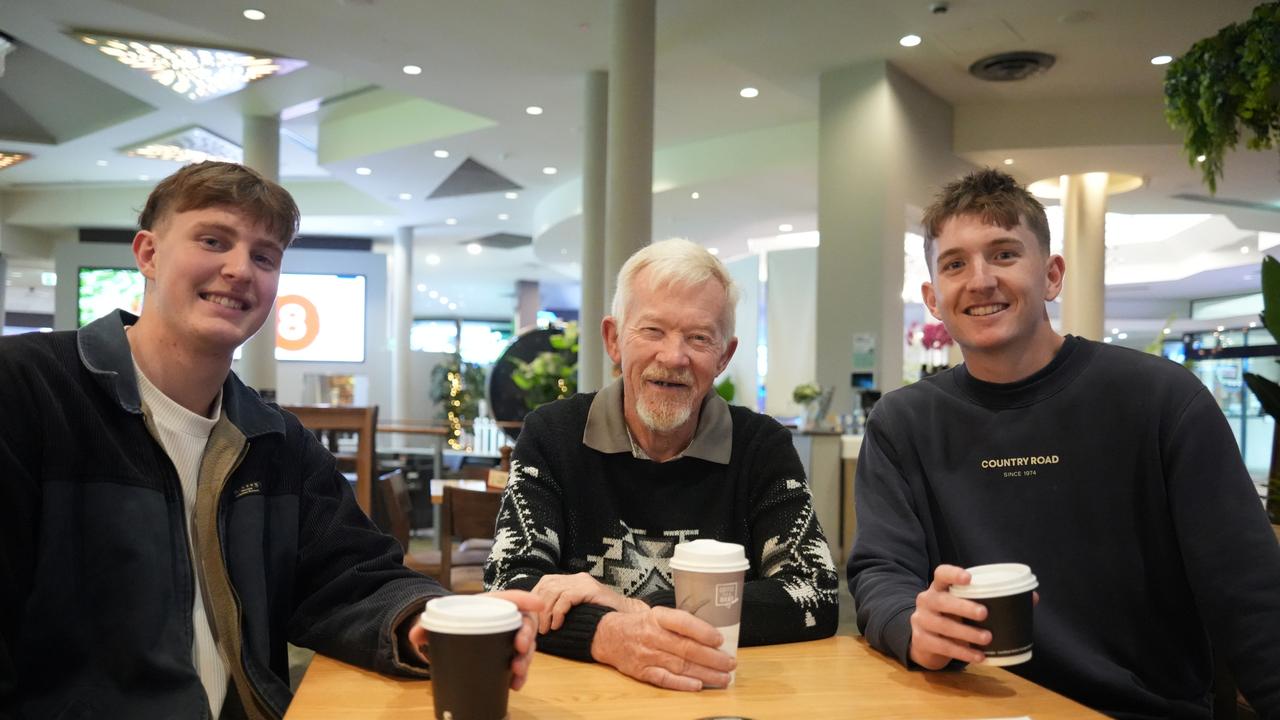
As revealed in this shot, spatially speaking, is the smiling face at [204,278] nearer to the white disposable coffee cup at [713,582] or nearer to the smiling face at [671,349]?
the smiling face at [671,349]

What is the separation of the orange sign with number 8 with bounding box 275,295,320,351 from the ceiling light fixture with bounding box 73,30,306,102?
652 centimetres

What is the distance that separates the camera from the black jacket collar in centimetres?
137

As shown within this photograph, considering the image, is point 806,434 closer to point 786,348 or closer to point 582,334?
point 582,334

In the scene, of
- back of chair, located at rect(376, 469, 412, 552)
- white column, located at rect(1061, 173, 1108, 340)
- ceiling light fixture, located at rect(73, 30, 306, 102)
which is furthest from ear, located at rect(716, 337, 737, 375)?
white column, located at rect(1061, 173, 1108, 340)

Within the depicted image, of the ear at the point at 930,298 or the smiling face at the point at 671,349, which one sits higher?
the ear at the point at 930,298

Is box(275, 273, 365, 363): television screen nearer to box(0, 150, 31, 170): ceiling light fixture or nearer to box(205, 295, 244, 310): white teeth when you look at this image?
box(0, 150, 31, 170): ceiling light fixture

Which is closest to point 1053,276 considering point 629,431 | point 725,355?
point 725,355

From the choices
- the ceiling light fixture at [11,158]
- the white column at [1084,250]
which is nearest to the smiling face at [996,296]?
the white column at [1084,250]

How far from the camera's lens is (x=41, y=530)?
4.26ft

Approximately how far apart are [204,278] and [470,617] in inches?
34.2

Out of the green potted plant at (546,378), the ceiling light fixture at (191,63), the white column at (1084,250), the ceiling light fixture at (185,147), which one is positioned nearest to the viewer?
the green potted plant at (546,378)

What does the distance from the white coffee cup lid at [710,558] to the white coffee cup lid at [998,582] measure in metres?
0.29

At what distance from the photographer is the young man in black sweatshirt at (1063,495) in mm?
1409

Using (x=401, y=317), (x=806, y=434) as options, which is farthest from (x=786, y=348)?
(x=401, y=317)
